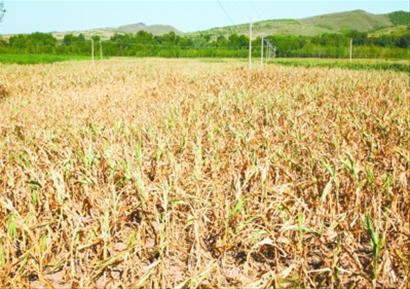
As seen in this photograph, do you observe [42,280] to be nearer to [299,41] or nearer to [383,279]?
[383,279]

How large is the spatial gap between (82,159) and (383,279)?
307 centimetres

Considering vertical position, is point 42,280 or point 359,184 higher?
point 359,184

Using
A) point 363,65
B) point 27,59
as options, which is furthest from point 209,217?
point 27,59

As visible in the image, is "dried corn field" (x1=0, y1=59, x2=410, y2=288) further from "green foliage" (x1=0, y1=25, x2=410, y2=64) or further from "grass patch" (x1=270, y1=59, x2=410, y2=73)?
"green foliage" (x1=0, y1=25, x2=410, y2=64)

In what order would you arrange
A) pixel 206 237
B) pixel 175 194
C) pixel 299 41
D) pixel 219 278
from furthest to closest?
1. pixel 299 41
2. pixel 175 194
3. pixel 206 237
4. pixel 219 278

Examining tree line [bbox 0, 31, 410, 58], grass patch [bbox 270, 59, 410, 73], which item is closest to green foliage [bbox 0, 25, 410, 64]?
tree line [bbox 0, 31, 410, 58]

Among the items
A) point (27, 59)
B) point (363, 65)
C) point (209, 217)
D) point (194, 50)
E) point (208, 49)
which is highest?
point (208, 49)

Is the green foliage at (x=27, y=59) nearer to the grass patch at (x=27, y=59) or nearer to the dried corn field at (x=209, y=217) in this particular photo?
the grass patch at (x=27, y=59)

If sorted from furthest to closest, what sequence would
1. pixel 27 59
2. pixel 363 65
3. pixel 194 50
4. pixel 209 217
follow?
pixel 194 50 → pixel 27 59 → pixel 363 65 → pixel 209 217

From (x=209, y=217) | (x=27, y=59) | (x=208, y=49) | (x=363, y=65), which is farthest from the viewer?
(x=208, y=49)

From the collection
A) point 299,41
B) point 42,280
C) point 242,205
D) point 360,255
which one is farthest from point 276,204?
point 299,41

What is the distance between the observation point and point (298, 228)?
8.82ft

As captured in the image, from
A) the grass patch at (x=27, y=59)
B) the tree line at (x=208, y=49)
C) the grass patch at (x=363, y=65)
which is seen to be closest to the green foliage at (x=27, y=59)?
the grass patch at (x=27, y=59)

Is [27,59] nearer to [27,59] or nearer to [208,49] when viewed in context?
[27,59]
